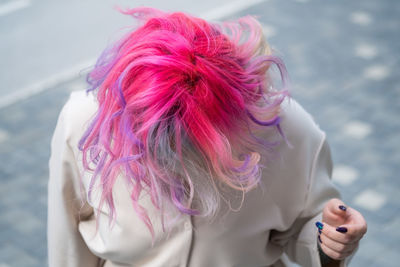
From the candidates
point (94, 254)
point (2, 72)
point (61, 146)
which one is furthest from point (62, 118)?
point (2, 72)

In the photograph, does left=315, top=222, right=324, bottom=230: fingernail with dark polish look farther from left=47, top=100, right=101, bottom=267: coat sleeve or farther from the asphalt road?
the asphalt road

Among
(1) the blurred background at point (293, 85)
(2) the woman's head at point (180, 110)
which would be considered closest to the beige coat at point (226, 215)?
(2) the woman's head at point (180, 110)

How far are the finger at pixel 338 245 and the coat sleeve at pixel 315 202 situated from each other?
0.11m

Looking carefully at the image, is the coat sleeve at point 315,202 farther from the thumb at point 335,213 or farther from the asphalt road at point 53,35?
the asphalt road at point 53,35

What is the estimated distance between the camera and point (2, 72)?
4816 mm

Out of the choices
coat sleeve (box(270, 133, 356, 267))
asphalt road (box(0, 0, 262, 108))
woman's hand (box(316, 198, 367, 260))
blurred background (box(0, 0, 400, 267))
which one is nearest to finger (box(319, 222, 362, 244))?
woman's hand (box(316, 198, 367, 260))

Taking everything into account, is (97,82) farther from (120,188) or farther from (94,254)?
(94,254)

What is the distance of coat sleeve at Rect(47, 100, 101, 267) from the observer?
5.69ft

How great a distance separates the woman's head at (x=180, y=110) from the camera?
137 cm

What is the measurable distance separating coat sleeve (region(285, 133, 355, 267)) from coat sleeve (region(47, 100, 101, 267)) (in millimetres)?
629

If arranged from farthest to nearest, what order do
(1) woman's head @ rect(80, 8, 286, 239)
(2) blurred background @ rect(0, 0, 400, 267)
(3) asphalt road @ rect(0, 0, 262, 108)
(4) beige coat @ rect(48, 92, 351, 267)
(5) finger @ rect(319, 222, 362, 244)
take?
(3) asphalt road @ rect(0, 0, 262, 108)
(2) blurred background @ rect(0, 0, 400, 267)
(4) beige coat @ rect(48, 92, 351, 267)
(5) finger @ rect(319, 222, 362, 244)
(1) woman's head @ rect(80, 8, 286, 239)

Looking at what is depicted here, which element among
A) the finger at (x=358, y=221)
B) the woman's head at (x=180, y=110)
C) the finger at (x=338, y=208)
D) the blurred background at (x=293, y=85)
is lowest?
the blurred background at (x=293, y=85)

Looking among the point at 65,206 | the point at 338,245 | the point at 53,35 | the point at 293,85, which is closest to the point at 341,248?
the point at 338,245

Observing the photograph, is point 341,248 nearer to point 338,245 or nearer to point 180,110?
point 338,245
